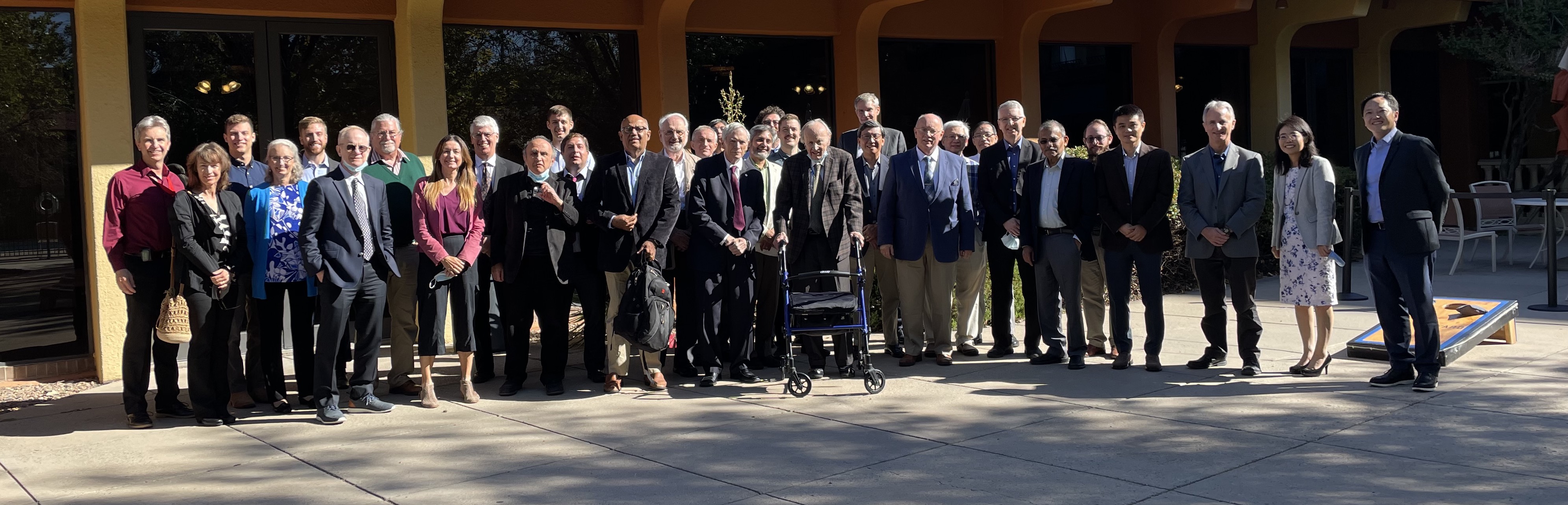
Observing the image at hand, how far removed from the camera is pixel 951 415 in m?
6.54

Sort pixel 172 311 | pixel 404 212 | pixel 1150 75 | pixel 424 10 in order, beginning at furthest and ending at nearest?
pixel 1150 75 → pixel 424 10 → pixel 404 212 → pixel 172 311

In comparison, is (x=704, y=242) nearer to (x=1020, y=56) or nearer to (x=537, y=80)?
(x=537, y=80)

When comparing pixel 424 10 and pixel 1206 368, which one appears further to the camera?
pixel 424 10

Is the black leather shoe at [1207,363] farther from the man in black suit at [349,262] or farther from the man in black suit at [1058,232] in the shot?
the man in black suit at [349,262]

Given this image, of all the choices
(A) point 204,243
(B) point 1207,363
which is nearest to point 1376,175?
(B) point 1207,363

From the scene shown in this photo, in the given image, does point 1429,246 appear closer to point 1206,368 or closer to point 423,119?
point 1206,368

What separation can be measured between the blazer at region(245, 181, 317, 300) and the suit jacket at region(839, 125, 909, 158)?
12.3 feet

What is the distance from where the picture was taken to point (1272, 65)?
50.3 ft

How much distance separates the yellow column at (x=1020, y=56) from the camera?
13.1 metres

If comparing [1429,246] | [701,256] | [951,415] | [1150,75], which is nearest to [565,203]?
[701,256]

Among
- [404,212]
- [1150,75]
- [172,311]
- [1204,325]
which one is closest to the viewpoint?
[172,311]

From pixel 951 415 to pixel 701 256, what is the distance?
201 cm

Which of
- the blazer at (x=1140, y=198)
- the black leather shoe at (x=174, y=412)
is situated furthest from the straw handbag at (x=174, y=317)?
the blazer at (x=1140, y=198)

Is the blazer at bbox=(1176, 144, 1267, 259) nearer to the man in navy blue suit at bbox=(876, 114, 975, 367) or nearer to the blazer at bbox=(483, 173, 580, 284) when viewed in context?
the man in navy blue suit at bbox=(876, 114, 975, 367)
